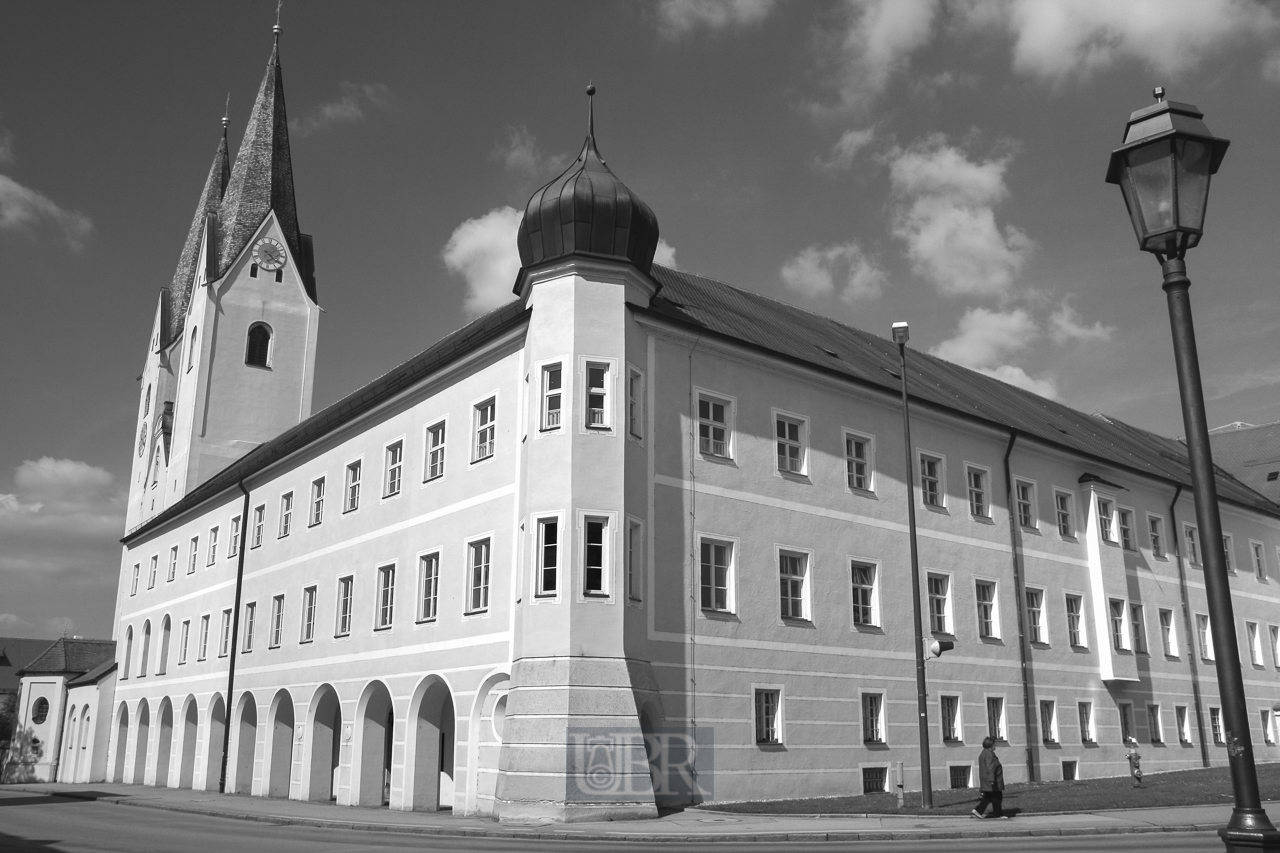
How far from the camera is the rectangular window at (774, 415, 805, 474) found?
26547 mm

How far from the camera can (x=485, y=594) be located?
24.3m

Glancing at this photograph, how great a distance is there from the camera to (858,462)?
28.3m

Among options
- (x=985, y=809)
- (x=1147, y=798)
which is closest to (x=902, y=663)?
(x=1147, y=798)

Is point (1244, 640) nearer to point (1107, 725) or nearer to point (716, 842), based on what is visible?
point (1107, 725)

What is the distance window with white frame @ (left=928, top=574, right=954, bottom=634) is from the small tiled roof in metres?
52.9

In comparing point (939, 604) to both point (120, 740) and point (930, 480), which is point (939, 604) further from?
point (120, 740)

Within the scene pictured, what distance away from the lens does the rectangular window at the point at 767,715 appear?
23953 millimetres

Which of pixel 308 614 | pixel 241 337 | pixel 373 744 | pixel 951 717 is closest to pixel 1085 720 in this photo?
pixel 951 717

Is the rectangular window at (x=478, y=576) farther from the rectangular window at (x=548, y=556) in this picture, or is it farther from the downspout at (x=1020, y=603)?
the downspout at (x=1020, y=603)

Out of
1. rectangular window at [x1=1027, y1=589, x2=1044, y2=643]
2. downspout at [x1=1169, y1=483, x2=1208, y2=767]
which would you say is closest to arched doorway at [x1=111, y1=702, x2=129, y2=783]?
rectangular window at [x1=1027, y1=589, x2=1044, y2=643]

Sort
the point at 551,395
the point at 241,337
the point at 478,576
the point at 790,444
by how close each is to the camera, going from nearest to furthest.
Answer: the point at 551,395
the point at 478,576
the point at 790,444
the point at 241,337

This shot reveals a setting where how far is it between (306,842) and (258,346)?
143 feet

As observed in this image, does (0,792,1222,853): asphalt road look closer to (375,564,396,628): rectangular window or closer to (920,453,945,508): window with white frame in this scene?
(375,564,396,628): rectangular window

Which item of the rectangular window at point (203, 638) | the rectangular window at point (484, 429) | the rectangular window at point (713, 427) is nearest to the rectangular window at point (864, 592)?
the rectangular window at point (713, 427)
